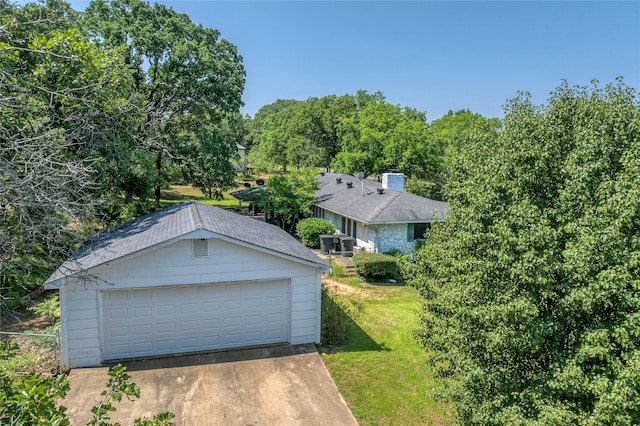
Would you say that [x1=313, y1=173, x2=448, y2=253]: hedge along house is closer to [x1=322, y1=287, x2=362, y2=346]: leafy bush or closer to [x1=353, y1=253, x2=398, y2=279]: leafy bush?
[x1=353, y1=253, x2=398, y2=279]: leafy bush

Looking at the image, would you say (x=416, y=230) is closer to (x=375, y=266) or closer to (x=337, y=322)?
(x=375, y=266)

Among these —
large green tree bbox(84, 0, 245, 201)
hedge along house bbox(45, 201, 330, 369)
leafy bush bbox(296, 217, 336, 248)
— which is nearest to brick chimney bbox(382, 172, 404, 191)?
leafy bush bbox(296, 217, 336, 248)

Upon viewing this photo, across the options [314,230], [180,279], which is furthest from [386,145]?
[180,279]

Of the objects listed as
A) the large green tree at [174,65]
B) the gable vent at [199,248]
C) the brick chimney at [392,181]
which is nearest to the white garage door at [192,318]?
the gable vent at [199,248]

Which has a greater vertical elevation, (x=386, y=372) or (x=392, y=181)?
(x=392, y=181)

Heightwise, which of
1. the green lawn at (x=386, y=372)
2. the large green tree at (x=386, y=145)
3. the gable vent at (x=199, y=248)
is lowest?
the green lawn at (x=386, y=372)

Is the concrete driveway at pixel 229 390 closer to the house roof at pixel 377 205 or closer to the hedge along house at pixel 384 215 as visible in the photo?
the hedge along house at pixel 384 215

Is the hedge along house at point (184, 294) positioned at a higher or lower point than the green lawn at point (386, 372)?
higher
